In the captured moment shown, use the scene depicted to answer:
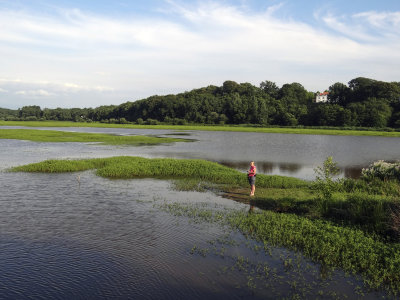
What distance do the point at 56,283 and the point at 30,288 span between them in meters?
0.86

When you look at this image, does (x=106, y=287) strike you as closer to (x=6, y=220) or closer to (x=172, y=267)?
(x=172, y=267)

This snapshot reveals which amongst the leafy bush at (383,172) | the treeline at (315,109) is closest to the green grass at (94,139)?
the leafy bush at (383,172)

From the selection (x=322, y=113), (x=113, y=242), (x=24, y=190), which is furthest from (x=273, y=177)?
(x=322, y=113)

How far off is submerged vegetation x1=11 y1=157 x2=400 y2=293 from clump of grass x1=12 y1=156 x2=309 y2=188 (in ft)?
0.50

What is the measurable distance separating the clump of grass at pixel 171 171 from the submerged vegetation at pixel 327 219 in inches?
6.0

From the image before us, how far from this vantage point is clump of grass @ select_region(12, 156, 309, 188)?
29.8 m

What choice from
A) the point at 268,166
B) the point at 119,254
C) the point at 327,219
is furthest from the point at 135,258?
the point at 268,166

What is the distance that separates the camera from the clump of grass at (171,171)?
29844 millimetres

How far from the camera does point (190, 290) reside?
11883 millimetres

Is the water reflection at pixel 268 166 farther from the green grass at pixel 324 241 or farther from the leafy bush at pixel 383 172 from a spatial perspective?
the green grass at pixel 324 241

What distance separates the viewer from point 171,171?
33531 mm

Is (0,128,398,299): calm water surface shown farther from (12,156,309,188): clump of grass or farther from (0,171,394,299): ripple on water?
(12,156,309,188): clump of grass

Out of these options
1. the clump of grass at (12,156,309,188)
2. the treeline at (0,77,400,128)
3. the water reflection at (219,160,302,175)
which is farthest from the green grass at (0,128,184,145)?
the treeline at (0,77,400,128)

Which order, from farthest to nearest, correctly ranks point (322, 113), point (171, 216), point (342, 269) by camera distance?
1. point (322, 113)
2. point (171, 216)
3. point (342, 269)
